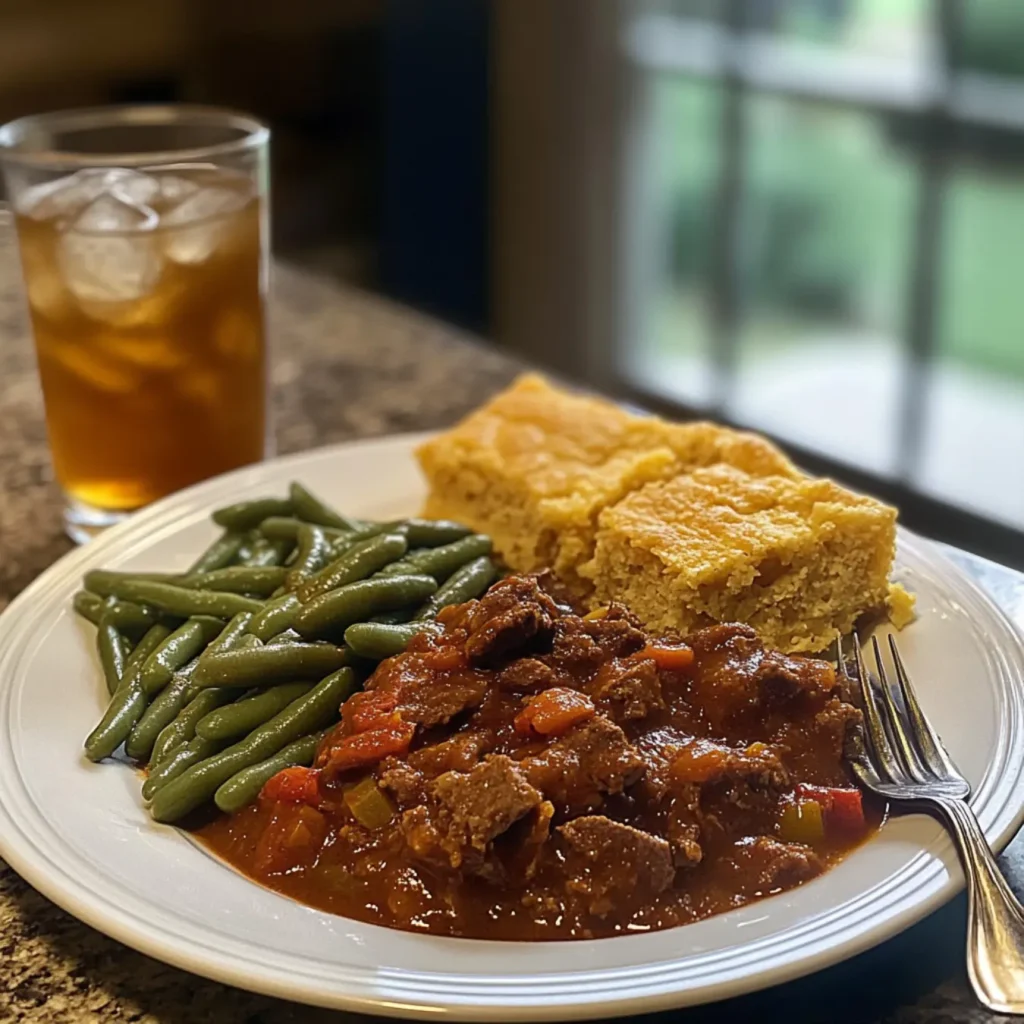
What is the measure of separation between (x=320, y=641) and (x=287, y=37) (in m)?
6.18

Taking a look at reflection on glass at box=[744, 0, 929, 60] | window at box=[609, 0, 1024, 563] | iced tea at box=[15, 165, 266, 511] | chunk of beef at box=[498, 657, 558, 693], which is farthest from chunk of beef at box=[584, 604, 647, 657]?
reflection on glass at box=[744, 0, 929, 60]

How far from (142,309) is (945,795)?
1950 millimetres

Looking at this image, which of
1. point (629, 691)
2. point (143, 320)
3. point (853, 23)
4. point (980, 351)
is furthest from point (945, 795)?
point (853, 23)

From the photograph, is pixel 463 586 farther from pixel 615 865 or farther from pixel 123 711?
pixel 615 865

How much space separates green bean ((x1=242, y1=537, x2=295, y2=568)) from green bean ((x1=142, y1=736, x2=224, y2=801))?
0.58m

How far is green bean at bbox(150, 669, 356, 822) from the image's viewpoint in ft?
6.24

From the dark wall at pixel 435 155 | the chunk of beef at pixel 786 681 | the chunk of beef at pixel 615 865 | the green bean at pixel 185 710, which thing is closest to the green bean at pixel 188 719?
the green bean at pixel 185 710

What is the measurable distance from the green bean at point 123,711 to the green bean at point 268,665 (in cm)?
11

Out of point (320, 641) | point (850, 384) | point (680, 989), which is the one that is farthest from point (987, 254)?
point (680, 989)

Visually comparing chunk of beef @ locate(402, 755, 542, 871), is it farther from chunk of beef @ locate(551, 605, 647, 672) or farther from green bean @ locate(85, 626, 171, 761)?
green bean @ locate(85, 626, 171, 761)

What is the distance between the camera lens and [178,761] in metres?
1.99

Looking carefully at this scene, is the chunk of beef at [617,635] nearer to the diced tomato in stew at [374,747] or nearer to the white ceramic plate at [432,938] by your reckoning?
the diced tomato in stew at [374,747]

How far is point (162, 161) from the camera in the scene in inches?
108

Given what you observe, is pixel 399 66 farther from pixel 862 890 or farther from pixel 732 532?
pixel 862 890
